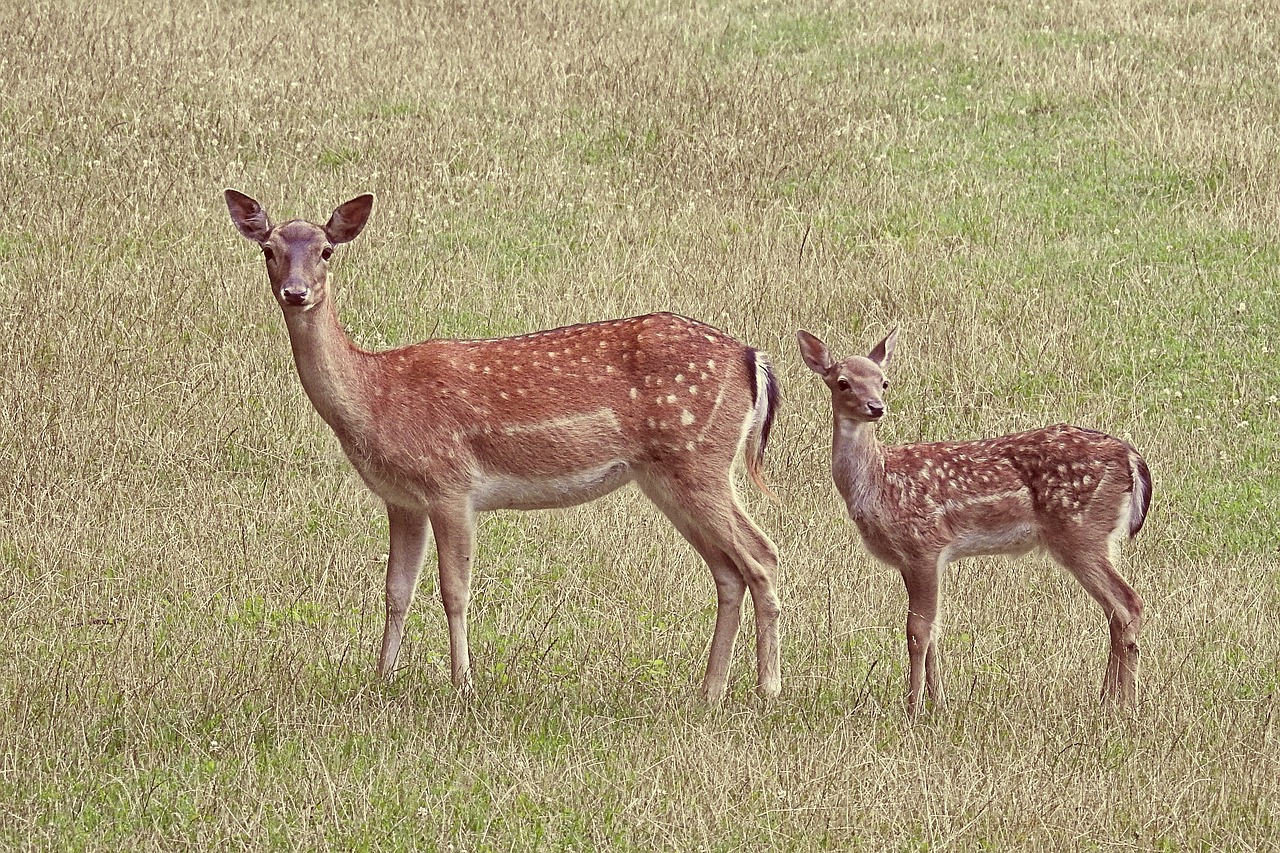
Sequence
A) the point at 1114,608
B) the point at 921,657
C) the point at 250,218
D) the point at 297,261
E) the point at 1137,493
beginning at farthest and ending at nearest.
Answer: the point at 1137,493 → the point at 250,218 → the point at 1114,608 → the point at 297,261 → the point at 921,657

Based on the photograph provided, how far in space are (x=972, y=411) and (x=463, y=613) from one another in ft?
12.9

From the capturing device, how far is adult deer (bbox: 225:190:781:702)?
689 cm

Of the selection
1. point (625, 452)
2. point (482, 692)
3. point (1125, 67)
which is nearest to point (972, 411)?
point (625, 452)

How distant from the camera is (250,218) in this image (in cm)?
696

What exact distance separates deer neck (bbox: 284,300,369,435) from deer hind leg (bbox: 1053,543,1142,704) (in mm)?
2755

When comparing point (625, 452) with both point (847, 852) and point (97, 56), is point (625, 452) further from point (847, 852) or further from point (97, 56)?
point (97, 56)

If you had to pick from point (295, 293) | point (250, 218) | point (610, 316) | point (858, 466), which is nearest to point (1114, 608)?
point (858, 466)

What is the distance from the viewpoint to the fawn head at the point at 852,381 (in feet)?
23.0

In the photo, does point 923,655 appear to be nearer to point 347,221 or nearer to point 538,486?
point 538,486

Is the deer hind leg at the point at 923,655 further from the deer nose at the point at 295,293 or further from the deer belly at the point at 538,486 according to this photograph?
the deer nose at the point at 295,293

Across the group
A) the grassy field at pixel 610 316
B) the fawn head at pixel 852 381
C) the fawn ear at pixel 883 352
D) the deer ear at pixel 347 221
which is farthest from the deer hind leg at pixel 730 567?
the deer ear at pixel 347 221

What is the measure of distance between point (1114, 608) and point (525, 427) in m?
2.33

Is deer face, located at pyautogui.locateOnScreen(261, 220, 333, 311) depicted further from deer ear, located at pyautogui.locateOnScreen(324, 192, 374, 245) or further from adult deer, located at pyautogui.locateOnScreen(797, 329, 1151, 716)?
adult deer, located at pyautogui.locateOnScreen(797, 329, 1151, 716)

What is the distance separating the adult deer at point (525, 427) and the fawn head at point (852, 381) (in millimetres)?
266
